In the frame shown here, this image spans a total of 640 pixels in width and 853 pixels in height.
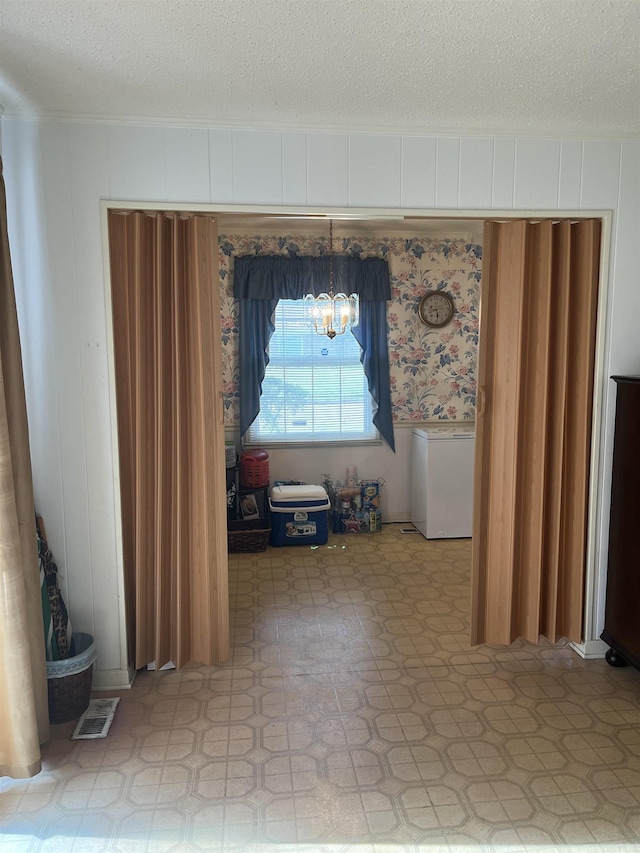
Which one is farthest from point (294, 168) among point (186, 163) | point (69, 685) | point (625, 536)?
point (69, 685)

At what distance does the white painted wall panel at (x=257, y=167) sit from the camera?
2850 mm

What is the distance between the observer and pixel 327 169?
291 cm

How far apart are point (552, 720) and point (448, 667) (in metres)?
0.57

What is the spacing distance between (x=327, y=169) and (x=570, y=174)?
1.15 metres

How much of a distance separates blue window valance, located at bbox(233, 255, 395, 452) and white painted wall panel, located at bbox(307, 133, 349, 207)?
2.45 m

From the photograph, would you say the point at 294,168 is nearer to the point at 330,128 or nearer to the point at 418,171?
the point at 330,128

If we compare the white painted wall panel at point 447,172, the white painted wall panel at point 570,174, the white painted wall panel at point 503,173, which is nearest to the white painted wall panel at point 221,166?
the white painted wall panel at point 447,172

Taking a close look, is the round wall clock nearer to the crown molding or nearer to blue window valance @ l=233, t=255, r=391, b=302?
blue window valance @ l=233, t=255, r=391, b=302

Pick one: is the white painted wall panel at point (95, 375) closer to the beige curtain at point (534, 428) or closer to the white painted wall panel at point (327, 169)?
the white painted wall panel at point (327, 169)

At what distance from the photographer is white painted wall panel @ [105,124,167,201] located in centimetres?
276

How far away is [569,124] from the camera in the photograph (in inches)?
115

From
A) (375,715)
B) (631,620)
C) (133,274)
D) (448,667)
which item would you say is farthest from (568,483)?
(133,274)

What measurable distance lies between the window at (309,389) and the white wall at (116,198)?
258 cm

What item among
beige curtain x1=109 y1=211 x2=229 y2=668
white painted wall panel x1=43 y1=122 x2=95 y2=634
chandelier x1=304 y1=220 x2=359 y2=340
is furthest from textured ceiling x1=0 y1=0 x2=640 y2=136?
chandelier x1=304 y1=220 x2=359 y2=340
